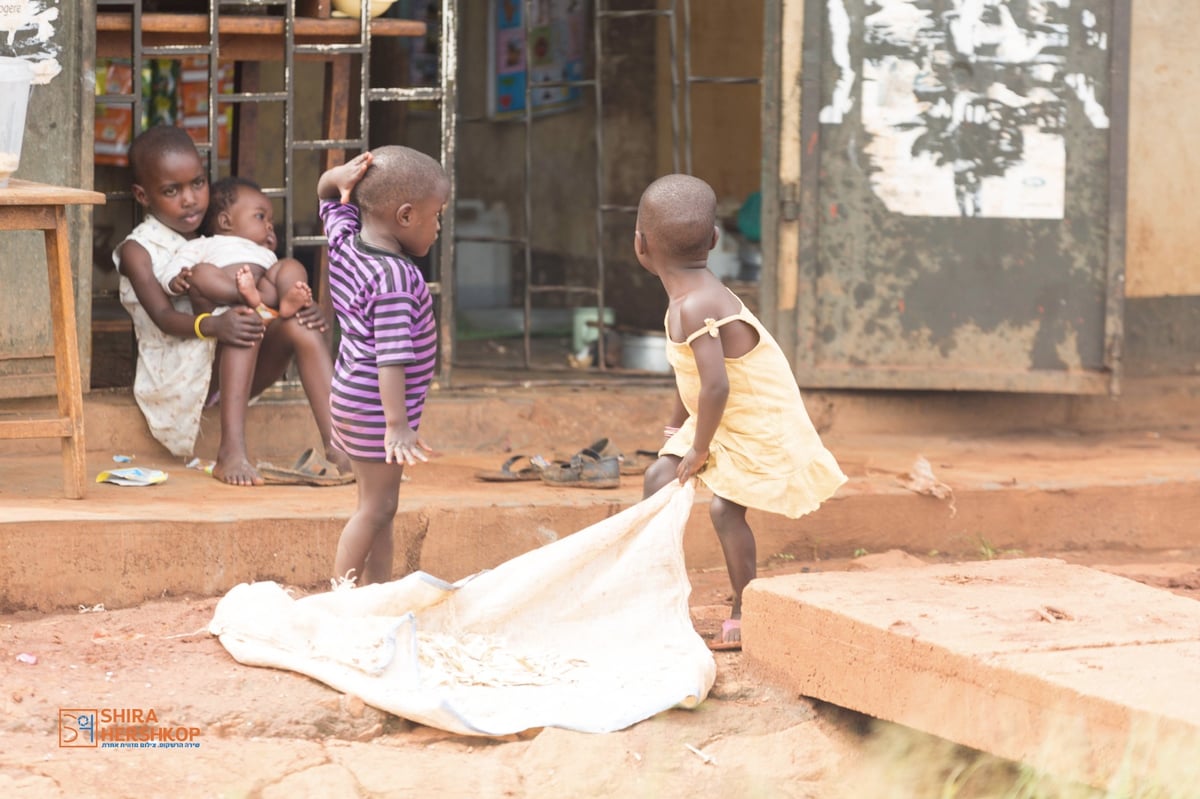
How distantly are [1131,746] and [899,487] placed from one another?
2.40 meters

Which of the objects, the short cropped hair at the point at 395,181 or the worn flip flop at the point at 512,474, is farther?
the worn flip flop at the point at 512,474

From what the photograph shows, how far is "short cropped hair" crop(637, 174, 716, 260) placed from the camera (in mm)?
3742

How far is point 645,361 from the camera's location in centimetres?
725

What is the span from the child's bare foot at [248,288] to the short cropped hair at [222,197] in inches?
15.2

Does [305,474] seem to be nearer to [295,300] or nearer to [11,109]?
[295,300]

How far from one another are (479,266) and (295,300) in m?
4.19

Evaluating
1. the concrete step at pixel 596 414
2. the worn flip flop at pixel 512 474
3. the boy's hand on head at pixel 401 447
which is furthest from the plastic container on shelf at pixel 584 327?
the boy's hand on head at pixel 401 447

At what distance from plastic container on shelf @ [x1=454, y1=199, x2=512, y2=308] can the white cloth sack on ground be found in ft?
17.6

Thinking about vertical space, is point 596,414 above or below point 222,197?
below

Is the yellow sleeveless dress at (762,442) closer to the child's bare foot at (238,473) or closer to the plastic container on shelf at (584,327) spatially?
the child's bare foot at (238,473)

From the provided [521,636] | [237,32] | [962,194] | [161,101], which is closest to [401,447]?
[521,636]

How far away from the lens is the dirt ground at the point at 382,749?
309cm

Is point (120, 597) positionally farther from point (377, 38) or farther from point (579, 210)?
point (579, 210)

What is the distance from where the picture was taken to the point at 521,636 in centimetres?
379
